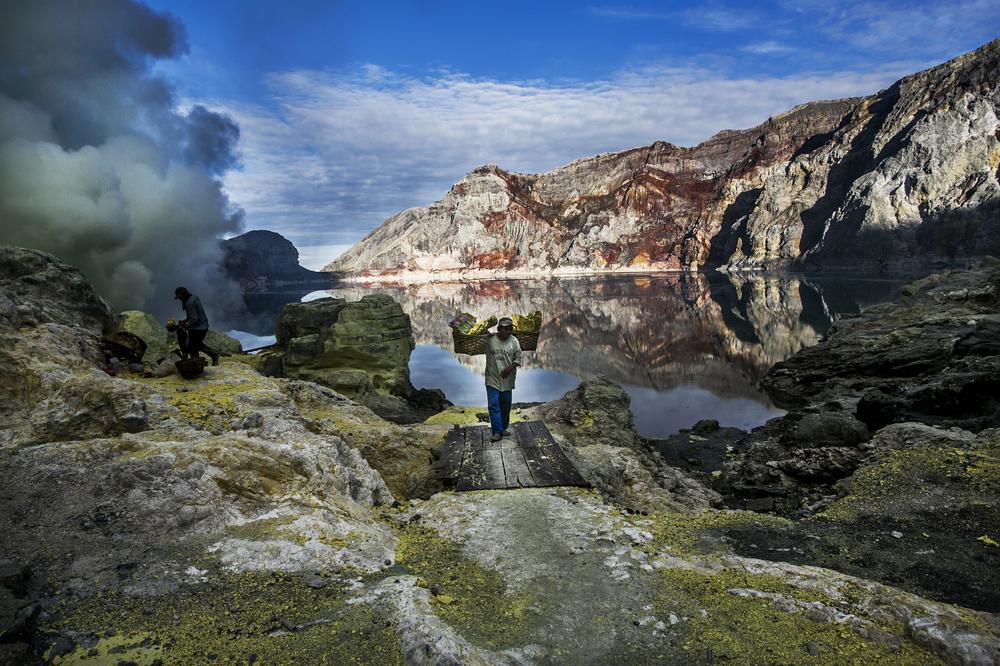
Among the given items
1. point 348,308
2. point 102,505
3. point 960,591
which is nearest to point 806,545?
point 960,591

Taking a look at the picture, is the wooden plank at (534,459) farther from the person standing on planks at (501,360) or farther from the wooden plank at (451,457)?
the wooden plank at (451,457)

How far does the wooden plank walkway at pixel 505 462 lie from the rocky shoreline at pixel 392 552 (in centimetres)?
41

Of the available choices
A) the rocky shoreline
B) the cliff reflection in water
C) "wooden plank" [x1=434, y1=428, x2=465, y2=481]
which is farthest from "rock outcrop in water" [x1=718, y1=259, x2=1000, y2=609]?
the cliff reflection in water

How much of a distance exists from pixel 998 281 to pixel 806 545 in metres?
32.4

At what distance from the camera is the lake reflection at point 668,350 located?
26.9 meters

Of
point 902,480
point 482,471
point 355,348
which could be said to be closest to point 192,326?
point 482,471

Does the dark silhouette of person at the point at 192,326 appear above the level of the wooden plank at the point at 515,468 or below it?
above

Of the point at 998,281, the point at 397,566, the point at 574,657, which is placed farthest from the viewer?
the point at 998,281

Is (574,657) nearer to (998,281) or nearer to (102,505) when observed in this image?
(102,505)

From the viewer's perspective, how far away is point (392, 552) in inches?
226

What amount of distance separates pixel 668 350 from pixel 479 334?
2551 centimetres

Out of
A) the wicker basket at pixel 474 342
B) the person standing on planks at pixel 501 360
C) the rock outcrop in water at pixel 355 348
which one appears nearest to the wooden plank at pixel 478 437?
the person standing on planks at pixel 501 360

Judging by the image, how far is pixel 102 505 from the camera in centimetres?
502

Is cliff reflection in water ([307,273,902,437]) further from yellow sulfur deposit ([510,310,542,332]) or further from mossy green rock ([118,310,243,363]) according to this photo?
mossy green rock ([118,310,243,363])
